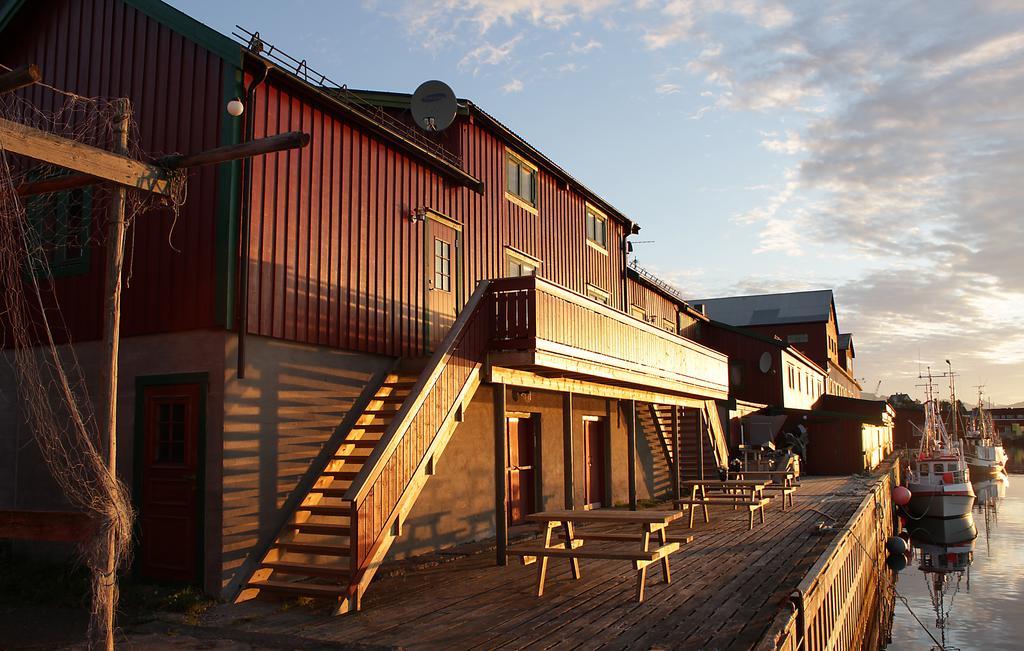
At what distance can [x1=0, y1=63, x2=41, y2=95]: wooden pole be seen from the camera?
5379 mm

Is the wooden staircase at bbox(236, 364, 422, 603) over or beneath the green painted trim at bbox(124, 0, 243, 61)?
beneath

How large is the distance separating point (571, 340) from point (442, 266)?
3.05 metres

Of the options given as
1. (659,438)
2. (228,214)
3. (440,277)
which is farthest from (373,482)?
(659,438)

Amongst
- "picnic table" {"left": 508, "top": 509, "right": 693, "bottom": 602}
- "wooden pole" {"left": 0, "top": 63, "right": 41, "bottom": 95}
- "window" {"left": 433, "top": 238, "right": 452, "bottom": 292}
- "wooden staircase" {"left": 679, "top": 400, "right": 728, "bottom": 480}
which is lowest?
"picnic table" {"left": 508, "top": 509, "right": 693, "bottom": 602}

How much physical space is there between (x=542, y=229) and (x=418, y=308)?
5.92 m

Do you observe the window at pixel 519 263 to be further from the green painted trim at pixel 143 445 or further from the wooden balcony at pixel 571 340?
Result: the green painted trim at pixel 143 445

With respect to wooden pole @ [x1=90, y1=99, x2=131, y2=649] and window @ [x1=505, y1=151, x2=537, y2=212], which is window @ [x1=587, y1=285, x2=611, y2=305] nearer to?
window @ [x1=505, y1=151, x2=537, y2=212]

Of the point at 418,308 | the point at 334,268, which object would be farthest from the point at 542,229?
the point at 334,268

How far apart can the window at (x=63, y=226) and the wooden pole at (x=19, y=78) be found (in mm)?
6135

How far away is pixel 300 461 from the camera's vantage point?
10.6 meters

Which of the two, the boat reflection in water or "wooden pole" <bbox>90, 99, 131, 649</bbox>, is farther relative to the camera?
the boat reflection in water

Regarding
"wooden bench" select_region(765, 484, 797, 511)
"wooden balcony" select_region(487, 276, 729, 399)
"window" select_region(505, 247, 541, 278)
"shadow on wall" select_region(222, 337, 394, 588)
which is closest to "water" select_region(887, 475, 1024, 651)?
"wooden bench" select_region(765, 484, 797, 511)

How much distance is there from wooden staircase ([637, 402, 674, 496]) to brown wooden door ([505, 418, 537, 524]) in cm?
618

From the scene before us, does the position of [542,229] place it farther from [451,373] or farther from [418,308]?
[451,373]
